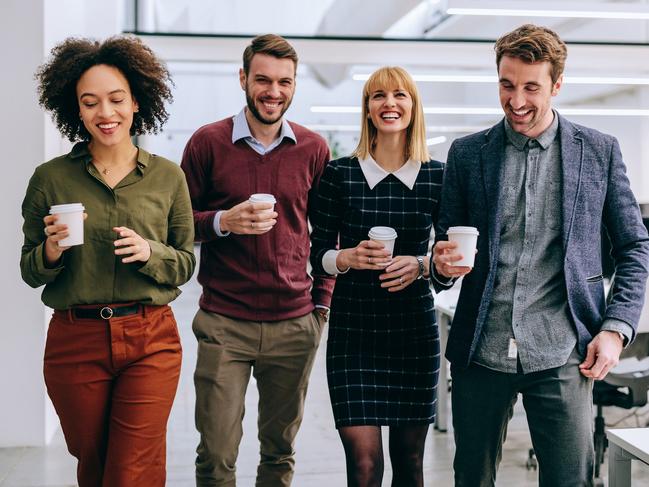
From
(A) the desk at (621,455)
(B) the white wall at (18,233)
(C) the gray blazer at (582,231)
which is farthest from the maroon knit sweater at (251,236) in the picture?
(B) the white wall at (18,233)

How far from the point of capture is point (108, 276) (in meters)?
1.84

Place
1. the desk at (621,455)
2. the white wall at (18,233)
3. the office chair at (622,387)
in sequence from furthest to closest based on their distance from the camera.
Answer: the white wall at (18,233), the office chair at (622,387), the desk at (621,455)

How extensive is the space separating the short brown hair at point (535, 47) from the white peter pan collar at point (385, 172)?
1.70ft

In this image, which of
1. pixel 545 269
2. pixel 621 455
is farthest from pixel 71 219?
pixel 621 455

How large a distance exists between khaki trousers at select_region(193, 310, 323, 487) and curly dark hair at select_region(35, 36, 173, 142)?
71 cm

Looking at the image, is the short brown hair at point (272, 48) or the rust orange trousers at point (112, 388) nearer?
the rust orange trousers at point (112, 388)

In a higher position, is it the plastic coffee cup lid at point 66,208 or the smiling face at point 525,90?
the smiling face at point 525,90

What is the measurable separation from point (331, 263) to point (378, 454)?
0.58 m

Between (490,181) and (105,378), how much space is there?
1.11m

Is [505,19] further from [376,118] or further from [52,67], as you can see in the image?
[52,67]

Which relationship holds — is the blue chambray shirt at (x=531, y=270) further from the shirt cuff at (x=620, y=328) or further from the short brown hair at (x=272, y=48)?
the short brown hair at (x=272, y=48)

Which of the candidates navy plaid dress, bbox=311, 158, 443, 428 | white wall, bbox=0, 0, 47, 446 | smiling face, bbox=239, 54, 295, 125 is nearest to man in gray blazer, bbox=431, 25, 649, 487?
navy plaid dress, bbox=311, 158, 443, 428

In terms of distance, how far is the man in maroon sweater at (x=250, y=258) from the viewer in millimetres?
2270

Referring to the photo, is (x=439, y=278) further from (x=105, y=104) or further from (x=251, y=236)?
(x=105, y=104)
